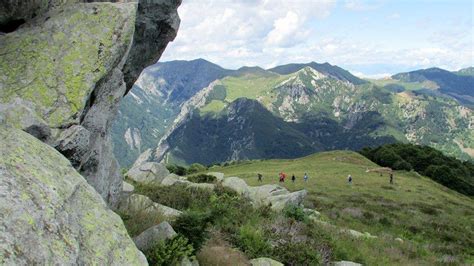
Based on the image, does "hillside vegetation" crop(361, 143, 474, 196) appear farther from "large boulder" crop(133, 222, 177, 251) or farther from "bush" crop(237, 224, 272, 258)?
"large boulder" crop(133, 222, 177, 251)

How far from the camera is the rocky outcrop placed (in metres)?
8.56

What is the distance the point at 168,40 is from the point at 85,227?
11.7 m

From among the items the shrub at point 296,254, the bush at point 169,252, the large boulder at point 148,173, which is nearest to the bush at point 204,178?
the large boulder at point 148,173

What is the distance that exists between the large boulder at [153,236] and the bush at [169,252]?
0.28 m

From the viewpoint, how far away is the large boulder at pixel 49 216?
4.85 meters

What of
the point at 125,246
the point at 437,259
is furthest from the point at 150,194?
the point at 437,259

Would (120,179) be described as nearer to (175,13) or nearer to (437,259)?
(175,13)

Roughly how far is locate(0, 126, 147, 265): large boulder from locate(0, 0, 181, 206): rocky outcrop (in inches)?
65.9

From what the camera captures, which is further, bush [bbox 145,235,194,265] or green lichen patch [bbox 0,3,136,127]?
bush [bbox 145,235,194,265]

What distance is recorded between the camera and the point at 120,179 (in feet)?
40.7

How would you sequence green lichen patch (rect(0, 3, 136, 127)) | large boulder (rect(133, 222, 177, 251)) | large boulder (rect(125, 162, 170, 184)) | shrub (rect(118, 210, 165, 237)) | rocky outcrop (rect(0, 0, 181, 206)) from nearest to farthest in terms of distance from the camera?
1. rocky outcrop (rect(0, 0, 181, 206))
2. green lichen patch (rect(0, 3, 136, 127))
3. large boulder (rect(133, 222, 177, 251))
4. shrub (rect(118, 210, 165, 237))
5. large boulder (rect(125, 162, 170, 184))

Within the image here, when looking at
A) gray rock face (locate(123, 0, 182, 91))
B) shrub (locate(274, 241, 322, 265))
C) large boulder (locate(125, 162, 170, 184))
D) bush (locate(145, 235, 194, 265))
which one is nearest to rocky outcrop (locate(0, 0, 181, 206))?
bush (locate(145, 235, 194, 265))

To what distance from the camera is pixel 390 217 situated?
43.0 metres

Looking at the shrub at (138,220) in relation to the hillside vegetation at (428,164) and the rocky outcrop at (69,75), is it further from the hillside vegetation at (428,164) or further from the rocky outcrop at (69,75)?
the hillside vegetation at (428,164)
